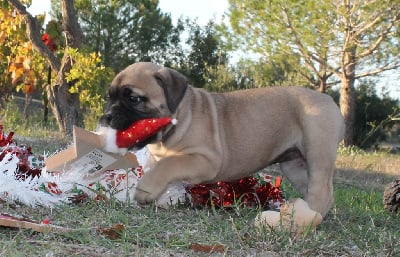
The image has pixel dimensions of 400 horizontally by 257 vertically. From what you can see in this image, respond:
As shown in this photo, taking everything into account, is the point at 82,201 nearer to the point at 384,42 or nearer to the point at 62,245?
the point at 62,245

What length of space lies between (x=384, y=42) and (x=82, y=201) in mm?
14566

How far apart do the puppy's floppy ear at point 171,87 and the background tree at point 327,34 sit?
1267 cm

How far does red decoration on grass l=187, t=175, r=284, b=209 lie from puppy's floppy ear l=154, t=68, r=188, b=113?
1.99 ft

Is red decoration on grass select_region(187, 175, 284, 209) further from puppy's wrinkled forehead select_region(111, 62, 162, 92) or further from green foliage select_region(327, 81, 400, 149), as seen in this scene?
green foliage select_region(327, 81, 400, 149)

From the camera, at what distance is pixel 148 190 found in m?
3.50

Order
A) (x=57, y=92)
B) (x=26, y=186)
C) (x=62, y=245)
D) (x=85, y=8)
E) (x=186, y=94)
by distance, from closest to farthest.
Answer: (x=62, y=245) < (x=26, y=186) < (x=186, y=94) < (x=57, y=92) < (x=85, y=8)

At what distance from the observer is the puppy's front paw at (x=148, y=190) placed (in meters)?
3.48

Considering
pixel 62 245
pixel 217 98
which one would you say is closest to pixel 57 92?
pixel 217 98

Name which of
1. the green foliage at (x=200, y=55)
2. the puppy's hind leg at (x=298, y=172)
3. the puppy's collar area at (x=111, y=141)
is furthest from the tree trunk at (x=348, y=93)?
the puppy's collar area at (x=111, y=141)

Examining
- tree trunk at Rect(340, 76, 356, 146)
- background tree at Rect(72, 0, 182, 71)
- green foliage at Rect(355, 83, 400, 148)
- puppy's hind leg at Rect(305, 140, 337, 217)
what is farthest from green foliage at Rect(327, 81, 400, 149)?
puppy's hind leg at Rect(305, 140, 337, 217)

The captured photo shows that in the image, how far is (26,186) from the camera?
11.6 ft

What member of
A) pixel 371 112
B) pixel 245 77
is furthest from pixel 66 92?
pixel 371 112

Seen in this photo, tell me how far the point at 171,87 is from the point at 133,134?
40cm

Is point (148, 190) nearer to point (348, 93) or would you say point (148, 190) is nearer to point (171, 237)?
point (171, 237)
